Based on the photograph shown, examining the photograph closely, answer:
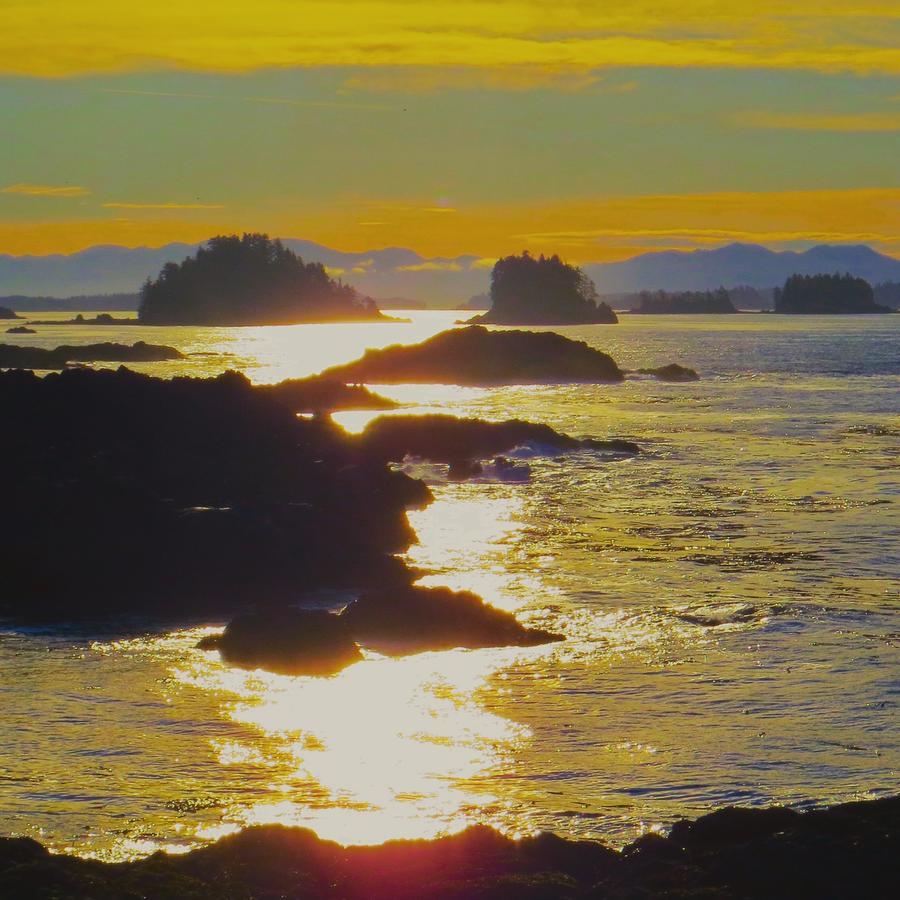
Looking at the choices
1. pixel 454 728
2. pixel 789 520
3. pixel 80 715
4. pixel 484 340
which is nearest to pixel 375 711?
pixel 454 728

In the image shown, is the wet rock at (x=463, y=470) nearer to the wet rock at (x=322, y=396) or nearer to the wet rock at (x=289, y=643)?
the wet rock at (x=322, y=396)

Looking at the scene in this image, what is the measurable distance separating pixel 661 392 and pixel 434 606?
6361 centimetres

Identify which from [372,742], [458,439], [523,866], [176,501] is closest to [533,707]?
[372,742]

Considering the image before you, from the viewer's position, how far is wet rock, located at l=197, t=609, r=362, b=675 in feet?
57.1

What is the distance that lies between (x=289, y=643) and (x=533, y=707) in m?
3.71

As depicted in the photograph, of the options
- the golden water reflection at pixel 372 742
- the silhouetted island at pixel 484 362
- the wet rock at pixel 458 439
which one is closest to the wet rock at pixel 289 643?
the golden water reflection at pixel 372 742

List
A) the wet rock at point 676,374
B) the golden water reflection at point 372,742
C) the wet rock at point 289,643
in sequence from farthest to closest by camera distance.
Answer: the wet rock at point 676,374, the wet rock at point 289,643, the golden water reflection at point 372,742

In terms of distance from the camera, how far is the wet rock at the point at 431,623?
18547 mm

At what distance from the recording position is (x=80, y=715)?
49.8 ft

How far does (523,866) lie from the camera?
9.77m

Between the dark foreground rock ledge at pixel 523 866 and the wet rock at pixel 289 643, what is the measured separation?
7.24 m

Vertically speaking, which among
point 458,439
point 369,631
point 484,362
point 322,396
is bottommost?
point 369,631

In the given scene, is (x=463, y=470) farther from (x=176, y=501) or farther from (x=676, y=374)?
(x=676, y=374)

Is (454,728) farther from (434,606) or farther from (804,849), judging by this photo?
(804,849)
